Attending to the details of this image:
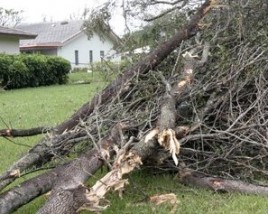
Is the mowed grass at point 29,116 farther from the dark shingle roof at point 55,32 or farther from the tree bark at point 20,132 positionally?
the dark shingle roof at point 55,32

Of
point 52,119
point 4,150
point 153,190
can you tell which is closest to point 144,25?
point 52,119

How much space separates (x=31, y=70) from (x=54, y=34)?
18498 millimetres

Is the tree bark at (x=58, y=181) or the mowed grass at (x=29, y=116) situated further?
the mowed grass at (x=29, y=116)

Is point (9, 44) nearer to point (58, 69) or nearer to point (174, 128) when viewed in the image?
point (58, 69)

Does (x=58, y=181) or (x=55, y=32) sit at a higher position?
(x=55, y=32)

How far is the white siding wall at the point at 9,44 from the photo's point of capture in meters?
24.5

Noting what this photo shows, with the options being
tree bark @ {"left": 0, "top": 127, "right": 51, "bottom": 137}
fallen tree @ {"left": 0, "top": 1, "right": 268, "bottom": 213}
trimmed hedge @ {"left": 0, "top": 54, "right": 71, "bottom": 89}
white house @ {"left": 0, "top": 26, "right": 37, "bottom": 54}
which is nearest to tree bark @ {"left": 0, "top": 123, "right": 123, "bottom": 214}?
fallen tree @ {"left": 0, "top": 1, "right": 268, "bottom": 213}

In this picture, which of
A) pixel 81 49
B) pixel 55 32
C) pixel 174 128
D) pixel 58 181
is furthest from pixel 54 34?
pixel 58 181

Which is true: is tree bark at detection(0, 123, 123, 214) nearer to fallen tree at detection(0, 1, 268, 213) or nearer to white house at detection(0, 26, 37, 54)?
fallen tree at detection(0, 1, 268, 213)

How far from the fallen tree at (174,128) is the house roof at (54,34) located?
2998cm

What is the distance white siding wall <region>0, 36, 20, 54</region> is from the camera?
24502mm

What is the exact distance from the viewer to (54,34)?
39.2 metres

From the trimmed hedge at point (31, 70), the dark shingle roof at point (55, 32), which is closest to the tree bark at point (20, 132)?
the trimmed hedge at point (31, 70)

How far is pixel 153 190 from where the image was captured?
494cm
